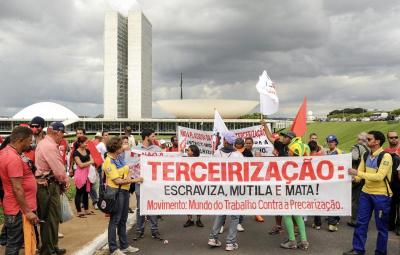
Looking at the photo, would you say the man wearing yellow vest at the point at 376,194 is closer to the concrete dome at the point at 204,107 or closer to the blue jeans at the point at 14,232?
A: the blue jeans at the point at 14,232

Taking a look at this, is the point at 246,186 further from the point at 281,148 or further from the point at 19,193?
the point at 19,193

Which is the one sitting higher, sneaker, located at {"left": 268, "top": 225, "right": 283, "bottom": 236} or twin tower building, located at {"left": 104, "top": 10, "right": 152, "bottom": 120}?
twin tower building, located at {"left": 104, "top": 10, "right": 152, "bottom": 120}

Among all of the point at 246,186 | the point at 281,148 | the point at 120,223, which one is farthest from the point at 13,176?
the point at 281,148

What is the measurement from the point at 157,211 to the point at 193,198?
62 cm

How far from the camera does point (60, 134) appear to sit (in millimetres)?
6121

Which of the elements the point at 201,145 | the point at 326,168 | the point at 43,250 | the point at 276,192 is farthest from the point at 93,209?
the point at 326,168

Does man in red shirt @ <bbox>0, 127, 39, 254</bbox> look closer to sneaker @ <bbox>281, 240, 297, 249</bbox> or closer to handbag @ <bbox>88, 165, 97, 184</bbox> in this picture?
sneaker @ <bbox>281, 240, 297, 249</bbox>

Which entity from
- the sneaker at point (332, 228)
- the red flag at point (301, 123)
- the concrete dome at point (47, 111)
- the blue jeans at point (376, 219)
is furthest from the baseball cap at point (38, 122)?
the concrete dome at point (47, 111)

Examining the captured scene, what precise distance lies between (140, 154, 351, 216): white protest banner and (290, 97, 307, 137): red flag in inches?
92.4

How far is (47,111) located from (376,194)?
12781 cm

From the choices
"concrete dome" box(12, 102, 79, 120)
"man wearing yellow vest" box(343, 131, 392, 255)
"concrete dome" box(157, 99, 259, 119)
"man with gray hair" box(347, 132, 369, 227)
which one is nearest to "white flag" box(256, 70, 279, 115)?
"man with gray hair" box(347, 132, 369, 227)

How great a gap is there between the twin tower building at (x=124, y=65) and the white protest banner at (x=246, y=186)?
105514 mm

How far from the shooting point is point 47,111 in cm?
12431

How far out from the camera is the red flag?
30.0 ft
